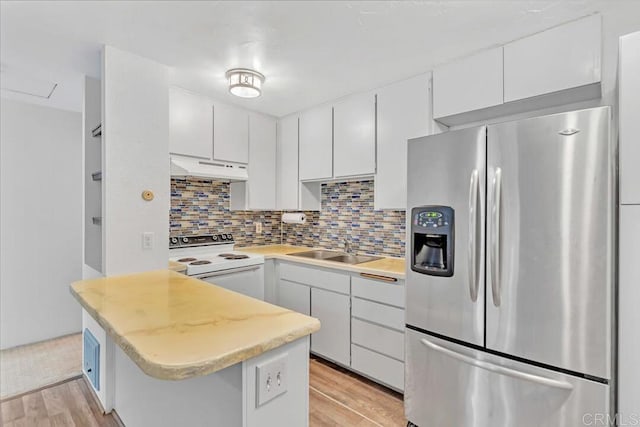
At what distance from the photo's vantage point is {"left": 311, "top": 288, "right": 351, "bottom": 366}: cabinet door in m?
2.49

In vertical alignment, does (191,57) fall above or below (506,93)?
above

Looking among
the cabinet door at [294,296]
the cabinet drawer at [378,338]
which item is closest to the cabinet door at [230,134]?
the cabinet door at [294,296]

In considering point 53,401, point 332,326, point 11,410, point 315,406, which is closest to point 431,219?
point 332,326

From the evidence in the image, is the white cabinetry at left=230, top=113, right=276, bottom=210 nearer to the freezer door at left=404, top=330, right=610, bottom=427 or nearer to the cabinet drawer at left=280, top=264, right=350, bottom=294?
the cabinet drawer at left=280, top=264, right=350, bottom=294

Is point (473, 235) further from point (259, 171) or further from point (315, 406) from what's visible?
point (259, 171)

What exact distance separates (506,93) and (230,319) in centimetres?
192

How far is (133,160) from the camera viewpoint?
2021mm

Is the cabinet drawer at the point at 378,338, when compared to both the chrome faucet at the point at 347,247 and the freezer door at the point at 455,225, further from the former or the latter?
the chrome faucet at the point at 347,247

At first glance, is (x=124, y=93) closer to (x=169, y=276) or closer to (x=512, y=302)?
(x=169, y=276)

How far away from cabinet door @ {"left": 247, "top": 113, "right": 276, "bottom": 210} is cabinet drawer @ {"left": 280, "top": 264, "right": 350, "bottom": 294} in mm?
722

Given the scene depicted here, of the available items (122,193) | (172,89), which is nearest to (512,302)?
(122,193)

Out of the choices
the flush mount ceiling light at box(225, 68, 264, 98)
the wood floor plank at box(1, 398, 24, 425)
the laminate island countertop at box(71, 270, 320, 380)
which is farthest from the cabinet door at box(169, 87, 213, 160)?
the wood floor plank at box(1, 398, 24, 425)

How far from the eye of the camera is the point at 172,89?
253 centimetres

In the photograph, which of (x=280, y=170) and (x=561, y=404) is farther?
(x=280, y=170)
